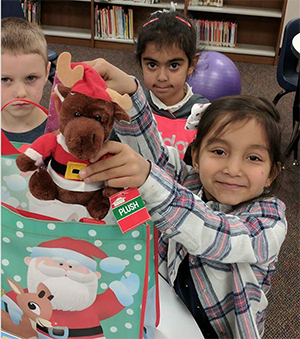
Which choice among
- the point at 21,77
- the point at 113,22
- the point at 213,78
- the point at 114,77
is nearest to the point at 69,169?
the point at 114,77

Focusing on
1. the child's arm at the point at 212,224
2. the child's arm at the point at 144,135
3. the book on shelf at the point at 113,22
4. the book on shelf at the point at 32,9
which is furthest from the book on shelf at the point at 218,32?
the child's arm at the point at 212,224

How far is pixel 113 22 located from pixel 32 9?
864 mm

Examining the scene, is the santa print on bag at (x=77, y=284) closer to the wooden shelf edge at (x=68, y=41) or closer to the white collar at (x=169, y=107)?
the white collar at (x=169, y=107)

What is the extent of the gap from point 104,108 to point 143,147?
52cm

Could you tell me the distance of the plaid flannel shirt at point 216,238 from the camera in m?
0.86

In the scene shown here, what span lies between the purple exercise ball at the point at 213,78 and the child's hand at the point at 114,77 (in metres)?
1.61

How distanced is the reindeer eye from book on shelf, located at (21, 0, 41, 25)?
446 cm

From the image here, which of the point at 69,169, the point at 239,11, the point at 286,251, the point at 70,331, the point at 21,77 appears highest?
the point at 69,169

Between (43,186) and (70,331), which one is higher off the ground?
(43,186)

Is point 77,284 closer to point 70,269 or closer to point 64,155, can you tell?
point 70,269

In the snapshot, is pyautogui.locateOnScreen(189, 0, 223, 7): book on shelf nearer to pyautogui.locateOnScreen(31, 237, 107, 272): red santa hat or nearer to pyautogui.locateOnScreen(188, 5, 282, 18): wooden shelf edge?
pyautogui.locateOnScreen(188, 5, 282, 18): wooden shelf edge

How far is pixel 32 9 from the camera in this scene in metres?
4.80

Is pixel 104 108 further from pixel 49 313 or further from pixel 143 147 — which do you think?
pixel 143 147

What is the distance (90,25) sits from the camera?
5113 mm
